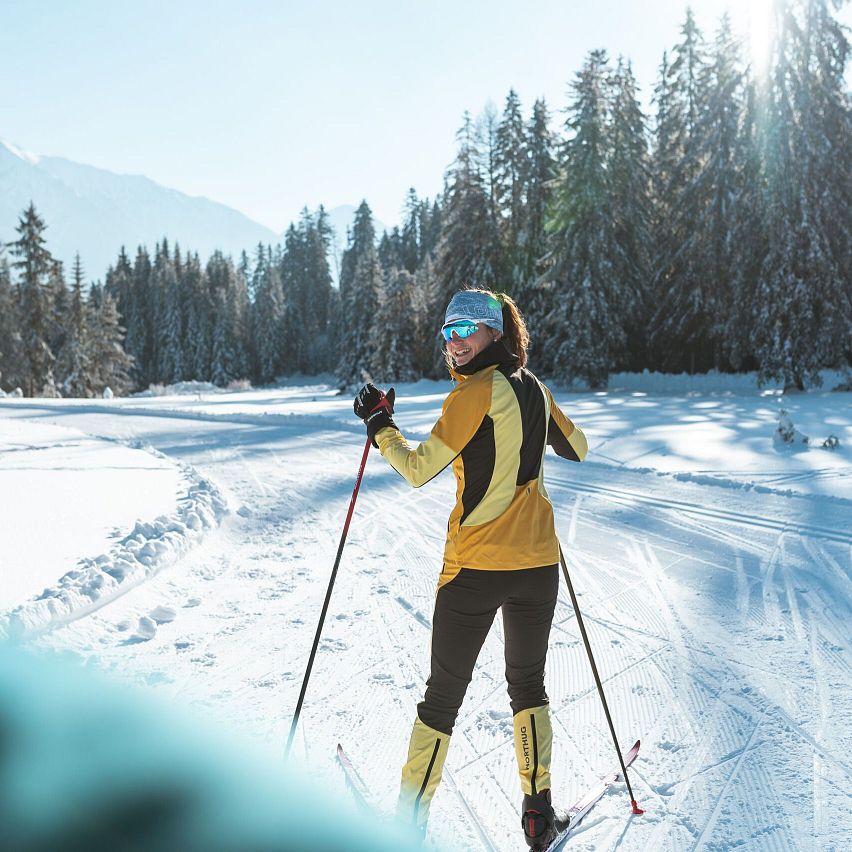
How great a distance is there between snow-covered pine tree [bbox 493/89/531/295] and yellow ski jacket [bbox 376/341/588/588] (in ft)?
95.3

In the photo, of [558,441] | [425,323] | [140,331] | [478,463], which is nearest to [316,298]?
[140,331]

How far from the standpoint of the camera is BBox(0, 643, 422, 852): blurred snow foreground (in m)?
2.78

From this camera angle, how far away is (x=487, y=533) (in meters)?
2.48

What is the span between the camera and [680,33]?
98.9ft

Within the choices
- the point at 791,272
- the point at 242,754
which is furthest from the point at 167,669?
the point at 791,272

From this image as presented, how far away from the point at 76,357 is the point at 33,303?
473 cm

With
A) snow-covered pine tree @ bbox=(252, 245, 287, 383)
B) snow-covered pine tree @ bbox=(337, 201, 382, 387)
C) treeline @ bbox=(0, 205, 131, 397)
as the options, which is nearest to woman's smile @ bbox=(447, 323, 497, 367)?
snow-covered pine tree @ bbox=(337, 201, 382, 387)

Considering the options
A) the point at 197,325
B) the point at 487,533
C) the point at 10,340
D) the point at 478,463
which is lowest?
the point at 487,533

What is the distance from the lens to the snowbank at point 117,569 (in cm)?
472

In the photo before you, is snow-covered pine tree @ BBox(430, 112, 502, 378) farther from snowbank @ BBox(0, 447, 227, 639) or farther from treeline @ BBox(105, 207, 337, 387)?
treeline @ BBox(105, 207, 337, 387)

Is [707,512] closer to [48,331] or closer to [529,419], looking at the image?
[529,419]

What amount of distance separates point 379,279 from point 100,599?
121ft

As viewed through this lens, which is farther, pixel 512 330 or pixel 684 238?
pixel 684 238

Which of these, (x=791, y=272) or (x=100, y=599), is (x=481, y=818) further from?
(x=791, y=272)
